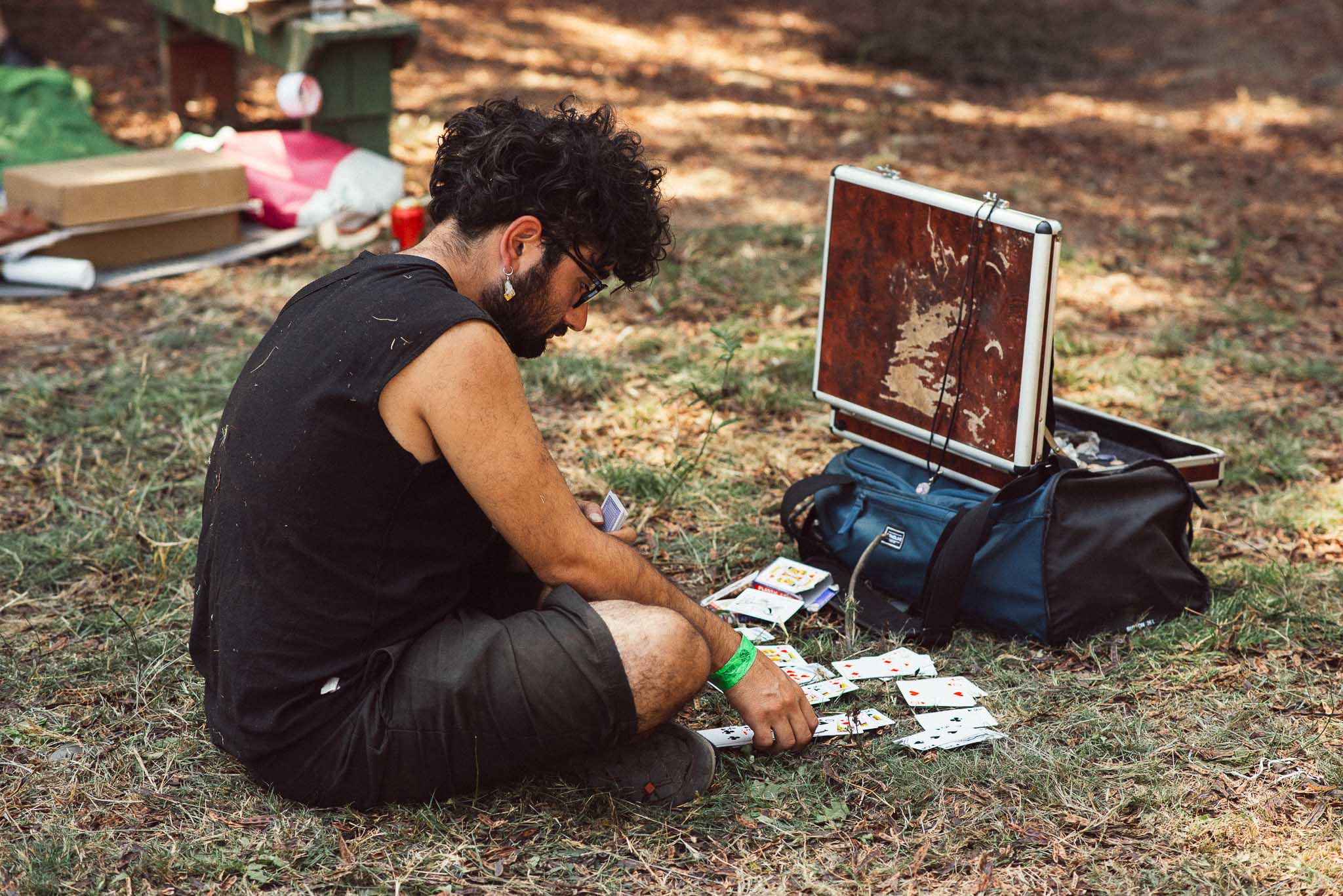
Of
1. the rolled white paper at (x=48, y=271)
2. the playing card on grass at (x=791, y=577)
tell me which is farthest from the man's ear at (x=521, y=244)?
the rolled white paper at (x=48, y=271)

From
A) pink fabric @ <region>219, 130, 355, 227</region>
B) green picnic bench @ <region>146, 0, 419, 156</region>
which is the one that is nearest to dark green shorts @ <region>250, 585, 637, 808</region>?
pink fabric @ <region>219, 130, 355, 227</region>

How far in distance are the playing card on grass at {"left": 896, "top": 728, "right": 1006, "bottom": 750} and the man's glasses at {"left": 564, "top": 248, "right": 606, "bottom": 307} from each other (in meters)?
1.17

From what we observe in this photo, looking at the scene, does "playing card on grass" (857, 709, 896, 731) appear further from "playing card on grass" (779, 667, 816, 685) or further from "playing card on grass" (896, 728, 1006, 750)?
"playing card on grass" (779, 667, 816, 685)

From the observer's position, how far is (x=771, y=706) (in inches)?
101

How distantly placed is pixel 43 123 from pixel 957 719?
18.2 ft

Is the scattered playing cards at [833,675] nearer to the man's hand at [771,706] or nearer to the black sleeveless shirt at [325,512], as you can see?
the man's hand at [771,706]

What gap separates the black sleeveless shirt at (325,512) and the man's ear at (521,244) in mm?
127

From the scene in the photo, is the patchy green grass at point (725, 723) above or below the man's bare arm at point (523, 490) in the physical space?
below

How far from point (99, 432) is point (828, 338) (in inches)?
94.7

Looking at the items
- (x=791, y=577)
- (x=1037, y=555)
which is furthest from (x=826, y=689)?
(x=1037, y=555)

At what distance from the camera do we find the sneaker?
2529 mm

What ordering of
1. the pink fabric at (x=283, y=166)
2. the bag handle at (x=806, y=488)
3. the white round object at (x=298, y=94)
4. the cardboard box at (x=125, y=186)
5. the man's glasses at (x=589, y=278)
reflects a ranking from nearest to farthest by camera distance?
the man's glasses at (x=589, y=278)
the bag handle at (x=806, y=488)
the cardboard box at (x=125, y=186)
the white round object at (x=298, y=94)
the pink fabric at (x=283, y=166)

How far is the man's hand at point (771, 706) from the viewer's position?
A: 2557mm

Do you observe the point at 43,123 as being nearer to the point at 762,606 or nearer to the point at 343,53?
the point at 343,53
